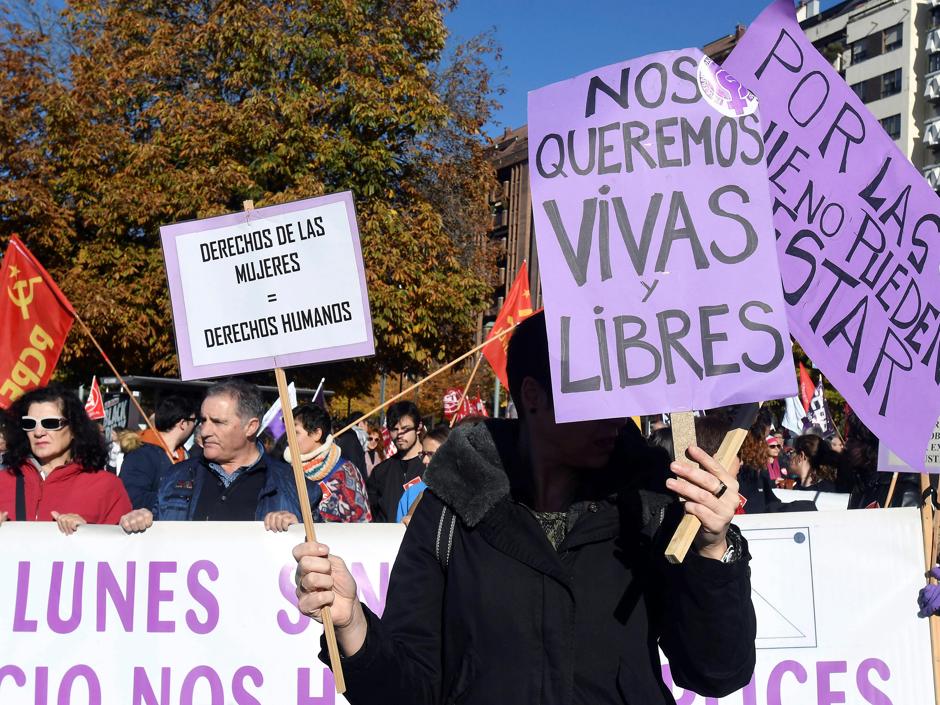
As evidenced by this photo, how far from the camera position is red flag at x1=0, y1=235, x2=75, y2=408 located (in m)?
6.99

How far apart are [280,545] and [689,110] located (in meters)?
3.07

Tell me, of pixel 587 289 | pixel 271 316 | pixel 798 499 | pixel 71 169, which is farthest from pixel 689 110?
pixel 71 169

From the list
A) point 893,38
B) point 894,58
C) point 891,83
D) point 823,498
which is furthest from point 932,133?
point 823,498

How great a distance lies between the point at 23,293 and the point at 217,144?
11012 mm

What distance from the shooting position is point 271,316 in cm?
271

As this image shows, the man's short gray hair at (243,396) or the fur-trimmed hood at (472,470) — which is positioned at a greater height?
the man's short gray hair at (243,396)

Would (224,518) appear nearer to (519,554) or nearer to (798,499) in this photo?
(519,554)

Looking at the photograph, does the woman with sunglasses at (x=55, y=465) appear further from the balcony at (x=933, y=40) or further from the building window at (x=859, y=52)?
the building window at (x=859, y=52)

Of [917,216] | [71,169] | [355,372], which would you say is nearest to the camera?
[917,216]

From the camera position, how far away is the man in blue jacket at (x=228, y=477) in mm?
4742

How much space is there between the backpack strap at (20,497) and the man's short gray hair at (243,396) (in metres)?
0.94

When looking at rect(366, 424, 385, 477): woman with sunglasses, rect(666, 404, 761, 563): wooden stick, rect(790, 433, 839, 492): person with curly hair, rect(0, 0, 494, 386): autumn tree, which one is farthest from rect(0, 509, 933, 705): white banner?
rect(0, 0, 494, 386): autumn tree

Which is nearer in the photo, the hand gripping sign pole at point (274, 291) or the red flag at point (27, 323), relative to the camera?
the hand gripping sign pole at point (274, 291)

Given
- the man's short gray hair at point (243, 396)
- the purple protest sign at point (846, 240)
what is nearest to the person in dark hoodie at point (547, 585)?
the purple protest sign at point (846, 240)
